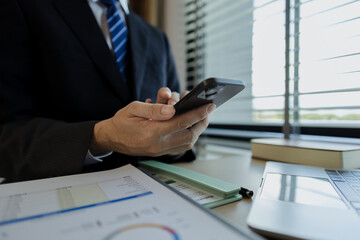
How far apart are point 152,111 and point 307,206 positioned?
0.30 meters

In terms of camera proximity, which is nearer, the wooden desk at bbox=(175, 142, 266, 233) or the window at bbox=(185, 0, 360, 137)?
the wooden desk at bbox=(175, 142, 266, 233)

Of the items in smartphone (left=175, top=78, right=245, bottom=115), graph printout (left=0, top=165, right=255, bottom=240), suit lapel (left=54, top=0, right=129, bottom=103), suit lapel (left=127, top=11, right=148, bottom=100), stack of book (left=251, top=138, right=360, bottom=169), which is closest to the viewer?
graph printout (left=0, top=165, right=255, bottom=240)

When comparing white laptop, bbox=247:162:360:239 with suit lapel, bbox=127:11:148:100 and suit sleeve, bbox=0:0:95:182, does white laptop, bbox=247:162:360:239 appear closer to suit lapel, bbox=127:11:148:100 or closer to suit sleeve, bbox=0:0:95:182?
suit sleeve, bbox=0:0:95:182

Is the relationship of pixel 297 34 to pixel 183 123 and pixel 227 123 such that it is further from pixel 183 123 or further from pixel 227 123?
pixel 183 123

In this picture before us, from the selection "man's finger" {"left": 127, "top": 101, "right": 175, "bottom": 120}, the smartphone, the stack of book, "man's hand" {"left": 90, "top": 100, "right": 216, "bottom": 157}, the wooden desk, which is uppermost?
the smartphone

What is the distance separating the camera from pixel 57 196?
0.33m

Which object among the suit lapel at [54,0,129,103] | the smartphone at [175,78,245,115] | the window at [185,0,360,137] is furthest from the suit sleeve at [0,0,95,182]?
the window at [185,0,360,137]

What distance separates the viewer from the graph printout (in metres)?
0.23

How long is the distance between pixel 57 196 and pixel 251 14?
1.23 metres

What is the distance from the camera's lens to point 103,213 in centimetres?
27

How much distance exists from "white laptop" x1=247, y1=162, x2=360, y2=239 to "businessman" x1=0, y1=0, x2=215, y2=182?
0.20 m

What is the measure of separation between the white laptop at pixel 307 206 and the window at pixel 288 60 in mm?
426

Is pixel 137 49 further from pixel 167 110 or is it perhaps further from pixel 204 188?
pixel 204 188

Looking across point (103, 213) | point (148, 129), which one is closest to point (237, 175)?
point (148, 129)
